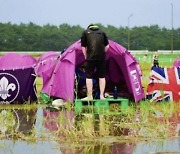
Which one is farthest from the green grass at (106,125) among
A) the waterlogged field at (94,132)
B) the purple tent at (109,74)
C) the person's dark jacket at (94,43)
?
the person's dark jacket at (94,43)

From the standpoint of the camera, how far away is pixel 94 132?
7930 millimetres

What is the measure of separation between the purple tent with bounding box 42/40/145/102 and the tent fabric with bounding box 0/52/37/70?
51 cm

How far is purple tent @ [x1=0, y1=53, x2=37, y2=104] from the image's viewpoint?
1277cm

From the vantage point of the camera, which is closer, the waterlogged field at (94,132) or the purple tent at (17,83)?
the waterlogged field at (94,132)

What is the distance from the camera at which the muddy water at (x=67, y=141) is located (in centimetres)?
684

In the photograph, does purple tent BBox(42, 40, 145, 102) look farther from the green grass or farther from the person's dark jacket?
the green grass

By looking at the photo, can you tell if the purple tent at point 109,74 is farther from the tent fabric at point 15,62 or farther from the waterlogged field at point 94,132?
the waterlogged field at point 94,132

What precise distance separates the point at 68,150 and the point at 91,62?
5080 millimetres

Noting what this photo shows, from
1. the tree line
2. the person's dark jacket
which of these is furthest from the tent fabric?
the tree line

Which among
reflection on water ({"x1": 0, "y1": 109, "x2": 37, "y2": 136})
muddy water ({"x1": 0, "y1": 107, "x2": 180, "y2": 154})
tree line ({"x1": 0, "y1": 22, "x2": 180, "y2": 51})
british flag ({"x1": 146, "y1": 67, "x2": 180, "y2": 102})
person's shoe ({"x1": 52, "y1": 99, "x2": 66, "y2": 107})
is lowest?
muddy water ({"x1": 0, "y1": 107, "x2": 180, "y2": 154})

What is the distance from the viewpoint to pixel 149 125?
8.76 m

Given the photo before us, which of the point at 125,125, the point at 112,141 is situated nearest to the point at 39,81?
the point at 125,125

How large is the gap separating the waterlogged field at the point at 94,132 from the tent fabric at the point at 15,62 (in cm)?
239

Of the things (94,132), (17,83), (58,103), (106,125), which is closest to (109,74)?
(58,103)
